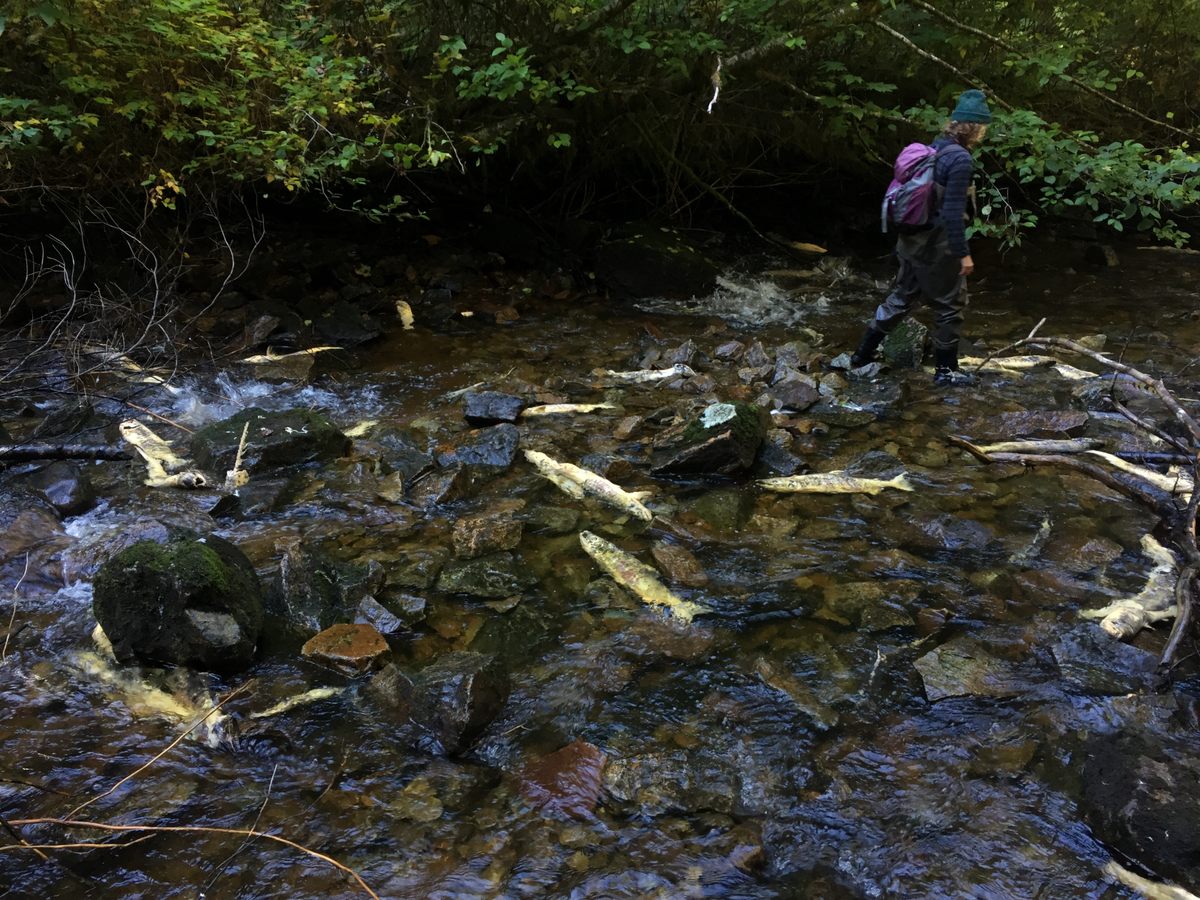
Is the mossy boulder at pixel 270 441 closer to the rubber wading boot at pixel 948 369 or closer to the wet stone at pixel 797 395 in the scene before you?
the wet stone at pixel 797 395

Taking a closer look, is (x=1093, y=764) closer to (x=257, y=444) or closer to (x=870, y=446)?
(x=870, y=446)

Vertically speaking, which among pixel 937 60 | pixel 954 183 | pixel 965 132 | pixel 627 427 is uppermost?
A: pixel 937 60

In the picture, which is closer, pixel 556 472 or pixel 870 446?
pixel 556 472

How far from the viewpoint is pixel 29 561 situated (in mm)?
4387

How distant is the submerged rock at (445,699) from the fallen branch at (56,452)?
345 centimetres

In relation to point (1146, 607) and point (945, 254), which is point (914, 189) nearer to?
point (945, 254)

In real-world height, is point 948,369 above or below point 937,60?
below

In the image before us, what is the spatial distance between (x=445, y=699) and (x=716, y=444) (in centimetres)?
283

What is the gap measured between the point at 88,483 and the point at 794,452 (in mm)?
5101

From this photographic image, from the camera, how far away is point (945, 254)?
627 cm

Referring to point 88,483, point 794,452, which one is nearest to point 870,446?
point 794,452

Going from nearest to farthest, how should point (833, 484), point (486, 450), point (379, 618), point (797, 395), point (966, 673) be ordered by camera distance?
point (966, 673) < point (379, 618) < point (833, 484) < point (486, 450) < point (797, 395)

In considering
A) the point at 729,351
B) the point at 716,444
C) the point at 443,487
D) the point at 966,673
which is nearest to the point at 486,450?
the point at 443,487

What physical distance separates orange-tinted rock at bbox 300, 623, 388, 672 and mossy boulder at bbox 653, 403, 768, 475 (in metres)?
2.51
